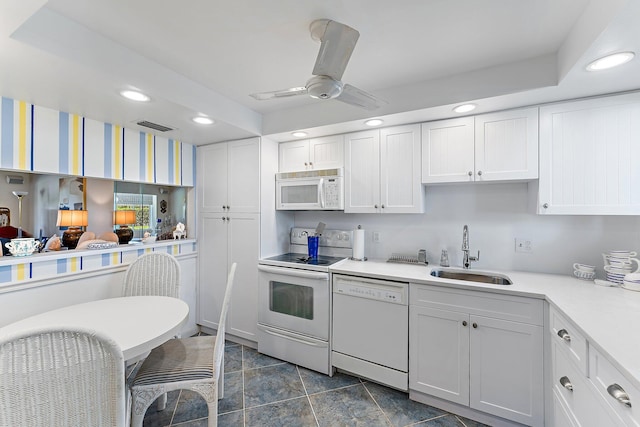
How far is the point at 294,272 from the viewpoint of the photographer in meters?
2.54

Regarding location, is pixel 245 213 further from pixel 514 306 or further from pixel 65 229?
pixel 514 306

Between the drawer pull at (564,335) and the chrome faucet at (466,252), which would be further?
the chrome faucet at (466,252)

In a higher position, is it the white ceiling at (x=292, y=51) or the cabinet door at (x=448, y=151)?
the white ceiling at (x=292, y=51)

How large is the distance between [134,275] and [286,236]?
59.5 inches

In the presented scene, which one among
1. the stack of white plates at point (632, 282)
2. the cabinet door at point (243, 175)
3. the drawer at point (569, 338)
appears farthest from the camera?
the cabinet door at point (243, 175)

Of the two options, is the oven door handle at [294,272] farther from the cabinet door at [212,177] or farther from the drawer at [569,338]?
the drawer at [569,338]

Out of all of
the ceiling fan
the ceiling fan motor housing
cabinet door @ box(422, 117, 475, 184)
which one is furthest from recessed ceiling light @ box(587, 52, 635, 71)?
the ceiling fan motor housing

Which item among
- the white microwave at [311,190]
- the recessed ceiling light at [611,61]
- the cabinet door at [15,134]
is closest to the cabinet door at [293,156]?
the white microwave at [311,190]

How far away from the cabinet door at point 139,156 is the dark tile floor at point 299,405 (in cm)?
197

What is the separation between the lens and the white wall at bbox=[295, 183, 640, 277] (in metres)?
2.04

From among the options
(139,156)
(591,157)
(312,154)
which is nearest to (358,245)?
(312,154)

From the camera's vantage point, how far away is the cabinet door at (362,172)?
255 centimetres

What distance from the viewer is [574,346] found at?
1.30 m

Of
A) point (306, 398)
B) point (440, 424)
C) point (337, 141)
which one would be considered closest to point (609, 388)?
point (440, 424)
